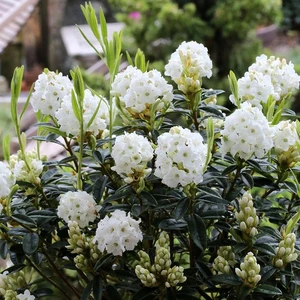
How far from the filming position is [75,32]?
5680mm

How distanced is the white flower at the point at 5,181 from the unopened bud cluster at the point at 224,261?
Answer: 0.35 meters

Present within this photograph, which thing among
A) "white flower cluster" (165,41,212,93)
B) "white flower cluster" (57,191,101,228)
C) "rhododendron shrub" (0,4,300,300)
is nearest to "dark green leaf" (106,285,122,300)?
"rhododendron shrub" (0,4,300,300)

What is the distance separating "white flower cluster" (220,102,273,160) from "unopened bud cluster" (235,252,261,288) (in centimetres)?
15

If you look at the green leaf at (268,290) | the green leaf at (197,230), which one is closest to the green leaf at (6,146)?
the green leaf at (197,230)

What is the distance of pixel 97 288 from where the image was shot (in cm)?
91

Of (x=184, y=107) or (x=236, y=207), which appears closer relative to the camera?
(x=236, y=207)

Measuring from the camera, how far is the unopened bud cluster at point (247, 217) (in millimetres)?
882

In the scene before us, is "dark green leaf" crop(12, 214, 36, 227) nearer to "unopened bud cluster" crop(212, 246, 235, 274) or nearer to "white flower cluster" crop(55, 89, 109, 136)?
"white flower cluster" crop(55, 89, 109, 136)

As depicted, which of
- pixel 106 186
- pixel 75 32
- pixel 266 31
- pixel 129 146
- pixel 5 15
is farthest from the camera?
pixel 266 31

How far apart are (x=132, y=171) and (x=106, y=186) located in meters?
0.10

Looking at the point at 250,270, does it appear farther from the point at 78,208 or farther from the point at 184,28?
the point at 184,28

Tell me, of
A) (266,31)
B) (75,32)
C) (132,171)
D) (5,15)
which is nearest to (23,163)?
(132,171)

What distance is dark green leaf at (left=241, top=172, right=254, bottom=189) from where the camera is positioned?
891 mm

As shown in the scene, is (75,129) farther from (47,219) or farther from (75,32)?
(75,32)
